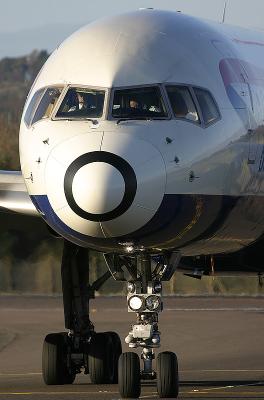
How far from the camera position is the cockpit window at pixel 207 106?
73.8 feet

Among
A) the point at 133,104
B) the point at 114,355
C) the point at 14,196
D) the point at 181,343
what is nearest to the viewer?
the point at 133,104

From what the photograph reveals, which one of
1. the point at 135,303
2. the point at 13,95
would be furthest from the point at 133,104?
the point at 13,95

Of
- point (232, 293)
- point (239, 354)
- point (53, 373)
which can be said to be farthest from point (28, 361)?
point (232, 293)

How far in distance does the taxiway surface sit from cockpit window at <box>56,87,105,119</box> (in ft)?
13.9

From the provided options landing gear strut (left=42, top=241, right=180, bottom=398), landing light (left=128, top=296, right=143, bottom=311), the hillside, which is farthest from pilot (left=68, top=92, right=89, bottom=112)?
the hillside

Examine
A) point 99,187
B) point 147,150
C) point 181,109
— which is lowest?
point 99,187

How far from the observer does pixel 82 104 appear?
22234mm

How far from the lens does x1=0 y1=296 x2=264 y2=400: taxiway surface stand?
25.3 meters

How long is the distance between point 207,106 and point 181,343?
45.5 feet

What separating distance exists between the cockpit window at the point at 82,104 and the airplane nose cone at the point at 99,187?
4.67 feet

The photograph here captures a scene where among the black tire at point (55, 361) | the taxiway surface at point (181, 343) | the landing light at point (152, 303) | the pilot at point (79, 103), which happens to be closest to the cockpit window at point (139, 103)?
the pilot at point (79, 103)

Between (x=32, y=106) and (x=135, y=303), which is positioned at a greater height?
(x=32, y=106)

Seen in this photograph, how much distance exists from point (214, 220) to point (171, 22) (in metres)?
2.98

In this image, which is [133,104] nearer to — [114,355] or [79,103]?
[79,103]
